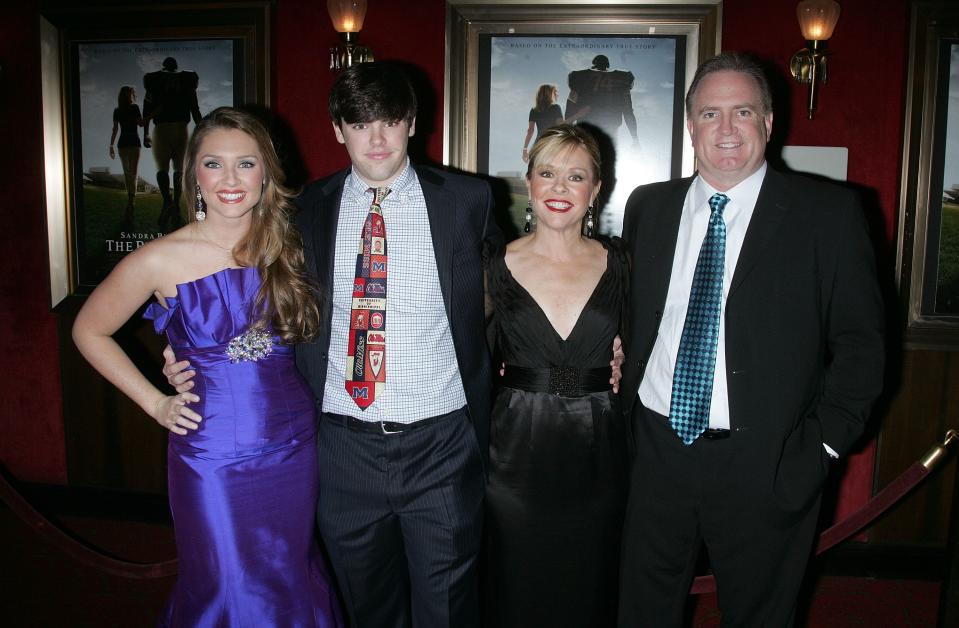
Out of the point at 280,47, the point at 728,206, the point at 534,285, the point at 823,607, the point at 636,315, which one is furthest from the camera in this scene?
the point at 280,47

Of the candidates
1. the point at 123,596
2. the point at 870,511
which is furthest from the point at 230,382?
the point at 870,511

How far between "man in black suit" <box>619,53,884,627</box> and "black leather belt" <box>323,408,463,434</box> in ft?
2.17

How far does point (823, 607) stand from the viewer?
3.24 meters

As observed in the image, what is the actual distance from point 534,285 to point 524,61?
1781mm

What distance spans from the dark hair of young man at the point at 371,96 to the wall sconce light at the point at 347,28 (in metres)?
1.54

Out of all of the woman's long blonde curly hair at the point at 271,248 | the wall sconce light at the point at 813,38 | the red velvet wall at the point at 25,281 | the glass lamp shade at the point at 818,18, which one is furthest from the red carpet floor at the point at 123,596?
the glass lamp shade at the point at 818,18

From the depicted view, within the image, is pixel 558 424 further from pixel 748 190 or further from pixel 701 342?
pixel 748 190

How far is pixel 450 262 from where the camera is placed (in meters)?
2.16

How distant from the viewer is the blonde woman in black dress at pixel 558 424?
2.27m

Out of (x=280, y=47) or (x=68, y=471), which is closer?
(x=280, y=47)

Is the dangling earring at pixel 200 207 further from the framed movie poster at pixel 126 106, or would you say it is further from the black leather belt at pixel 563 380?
the framed movie poster at pixel 126 106

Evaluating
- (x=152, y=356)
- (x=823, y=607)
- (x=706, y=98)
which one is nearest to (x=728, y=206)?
(x=706, y=98)

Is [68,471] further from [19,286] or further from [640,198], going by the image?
[640,198]

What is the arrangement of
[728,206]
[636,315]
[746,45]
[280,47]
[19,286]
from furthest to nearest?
[19,286] < [280,47] < [746,45] < [636,315] < [728,206]
